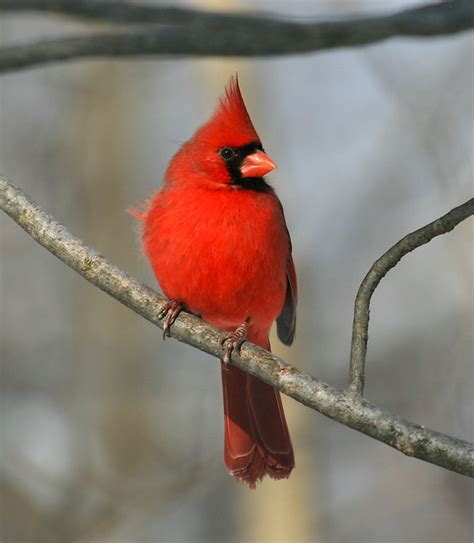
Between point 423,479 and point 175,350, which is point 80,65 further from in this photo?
point 423,479

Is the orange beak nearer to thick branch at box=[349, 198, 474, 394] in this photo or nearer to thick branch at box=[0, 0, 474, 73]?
thick branch at box=[0, 0, 474, 73]

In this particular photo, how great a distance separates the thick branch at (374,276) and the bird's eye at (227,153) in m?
1.06

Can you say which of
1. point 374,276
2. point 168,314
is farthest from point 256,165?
point 374,276

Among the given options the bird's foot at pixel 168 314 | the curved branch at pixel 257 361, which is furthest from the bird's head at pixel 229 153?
the curved branch at pixel 257 361

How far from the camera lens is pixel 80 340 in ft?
22.1

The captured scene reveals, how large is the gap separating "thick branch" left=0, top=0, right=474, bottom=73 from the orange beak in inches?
18.6

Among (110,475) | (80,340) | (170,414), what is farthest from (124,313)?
(110,475)

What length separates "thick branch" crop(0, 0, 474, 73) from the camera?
10.3 ft

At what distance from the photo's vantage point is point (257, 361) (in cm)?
219

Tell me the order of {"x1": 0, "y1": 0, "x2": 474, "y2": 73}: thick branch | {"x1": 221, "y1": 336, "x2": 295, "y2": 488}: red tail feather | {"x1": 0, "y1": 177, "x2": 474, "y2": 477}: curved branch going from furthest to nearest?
{"x1": 0, "y1": 0, "x2": 474, "y2": 73}: thick branch, {"x1": 221, "y1": 336, "x2": 295, "y2": 488}: red tail feather, {"x1": 0, "y1": 177, "x2": 474, "y2": 477}: curved branch

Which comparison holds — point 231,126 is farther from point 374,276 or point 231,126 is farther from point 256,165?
point 374,276

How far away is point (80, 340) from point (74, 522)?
6.77 feet

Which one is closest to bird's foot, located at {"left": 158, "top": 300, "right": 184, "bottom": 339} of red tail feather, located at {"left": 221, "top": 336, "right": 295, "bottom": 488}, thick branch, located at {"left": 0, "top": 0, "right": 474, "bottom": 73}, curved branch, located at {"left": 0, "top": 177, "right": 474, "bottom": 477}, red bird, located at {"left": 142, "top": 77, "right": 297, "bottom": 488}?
curved branch, located at {"left": 0, "top": 177, "right": 474, "bottom": 477}

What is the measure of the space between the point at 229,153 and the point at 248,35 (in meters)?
0.49
